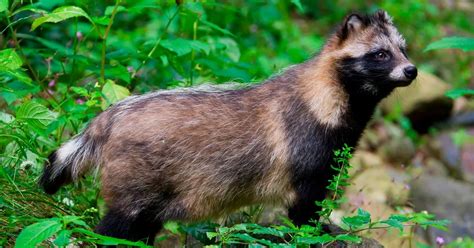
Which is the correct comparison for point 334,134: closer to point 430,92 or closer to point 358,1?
point 430,92

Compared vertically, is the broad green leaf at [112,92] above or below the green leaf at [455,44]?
below

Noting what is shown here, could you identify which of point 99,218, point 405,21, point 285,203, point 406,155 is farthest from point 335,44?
point 405,21

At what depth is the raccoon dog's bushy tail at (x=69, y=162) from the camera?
5.60 metres

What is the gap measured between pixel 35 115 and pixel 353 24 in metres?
2.21

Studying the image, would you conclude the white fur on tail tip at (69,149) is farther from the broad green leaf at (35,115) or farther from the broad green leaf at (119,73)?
the broad green leaf at (119,73)

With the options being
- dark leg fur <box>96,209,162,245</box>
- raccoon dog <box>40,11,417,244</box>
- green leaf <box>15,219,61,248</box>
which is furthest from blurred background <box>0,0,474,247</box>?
green leaf <box>15,219,61,248</box>

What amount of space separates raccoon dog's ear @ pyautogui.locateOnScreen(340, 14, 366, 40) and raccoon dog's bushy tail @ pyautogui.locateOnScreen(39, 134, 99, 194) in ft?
6.08

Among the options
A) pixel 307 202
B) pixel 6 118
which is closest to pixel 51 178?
pixel 6 118

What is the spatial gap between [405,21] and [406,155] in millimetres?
3653

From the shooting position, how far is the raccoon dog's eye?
5.67m

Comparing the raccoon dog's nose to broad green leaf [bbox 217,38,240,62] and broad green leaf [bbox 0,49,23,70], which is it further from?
broad green leaf [bbox 0,49,23,70]

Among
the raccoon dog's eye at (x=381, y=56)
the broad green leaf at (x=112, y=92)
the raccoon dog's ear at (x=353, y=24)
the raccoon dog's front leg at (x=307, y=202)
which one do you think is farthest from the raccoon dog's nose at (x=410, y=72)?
the broad green leaf at (x=112, y=92)

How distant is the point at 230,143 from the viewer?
5586 mm

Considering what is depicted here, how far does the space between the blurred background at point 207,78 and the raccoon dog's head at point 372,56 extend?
398mm
